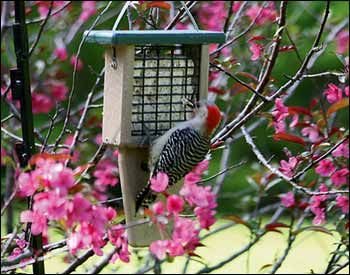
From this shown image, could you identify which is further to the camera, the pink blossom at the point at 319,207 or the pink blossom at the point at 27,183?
the pink blossom at the point at 319,207

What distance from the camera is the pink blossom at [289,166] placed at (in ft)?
8.82

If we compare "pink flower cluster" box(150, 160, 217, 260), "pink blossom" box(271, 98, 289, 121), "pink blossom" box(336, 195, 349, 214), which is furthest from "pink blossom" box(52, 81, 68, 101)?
"pink flower cluster" box(150, 160, 217, 260)

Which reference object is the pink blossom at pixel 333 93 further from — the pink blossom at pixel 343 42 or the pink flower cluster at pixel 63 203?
the pink blossom at pixel 343 42

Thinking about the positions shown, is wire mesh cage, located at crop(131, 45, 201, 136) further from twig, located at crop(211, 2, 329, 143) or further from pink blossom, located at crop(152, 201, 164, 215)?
pink blossom, located at crop(152, 201, 164, 215)

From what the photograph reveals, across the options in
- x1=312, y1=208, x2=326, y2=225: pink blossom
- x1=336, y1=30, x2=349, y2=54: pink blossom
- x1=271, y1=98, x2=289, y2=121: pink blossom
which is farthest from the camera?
x1=336, y1=30, x2=349, y2=54: pink blossom

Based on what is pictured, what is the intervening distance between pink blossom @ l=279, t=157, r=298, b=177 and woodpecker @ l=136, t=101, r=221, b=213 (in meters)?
0.61

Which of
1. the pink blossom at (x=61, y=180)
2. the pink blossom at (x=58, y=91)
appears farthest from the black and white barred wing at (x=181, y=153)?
the pink blossom at (x=58, y=91)

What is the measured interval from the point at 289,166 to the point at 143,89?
0.63m

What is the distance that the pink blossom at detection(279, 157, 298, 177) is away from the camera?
2.69 m

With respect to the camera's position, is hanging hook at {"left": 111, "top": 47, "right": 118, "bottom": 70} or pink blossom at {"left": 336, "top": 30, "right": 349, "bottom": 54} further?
pink blossom at {"left": 336, "top": 30, "right": 349, "bottom": 54}

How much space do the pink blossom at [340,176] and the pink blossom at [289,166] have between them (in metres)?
0.52

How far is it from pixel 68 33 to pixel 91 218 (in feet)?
10.9

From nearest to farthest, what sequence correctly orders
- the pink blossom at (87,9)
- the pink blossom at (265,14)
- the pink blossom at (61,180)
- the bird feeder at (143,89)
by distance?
the pink blossom at (61,180) < the bird feeder at (143,89) < the pink blossom at (265,14) < the pink blossom at (87,9)

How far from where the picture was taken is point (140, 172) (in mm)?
2287
